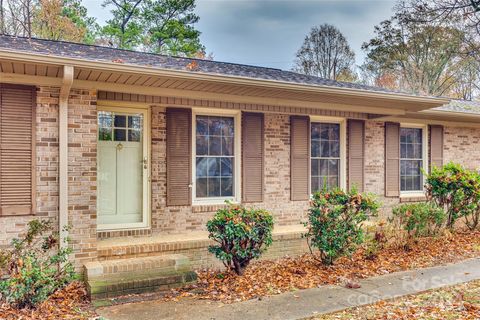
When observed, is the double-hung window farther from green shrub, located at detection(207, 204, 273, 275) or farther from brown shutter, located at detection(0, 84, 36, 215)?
brown shutter, located at detection(0, 84, 36, 215)

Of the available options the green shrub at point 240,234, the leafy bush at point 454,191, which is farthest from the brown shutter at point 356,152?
the green shrub at point 240,234

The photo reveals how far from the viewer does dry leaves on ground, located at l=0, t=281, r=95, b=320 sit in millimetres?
3709

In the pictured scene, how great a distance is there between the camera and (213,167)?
6742mm

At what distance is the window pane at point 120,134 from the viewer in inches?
238

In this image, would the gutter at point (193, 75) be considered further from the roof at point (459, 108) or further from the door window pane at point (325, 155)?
the roof at point (459, 108)

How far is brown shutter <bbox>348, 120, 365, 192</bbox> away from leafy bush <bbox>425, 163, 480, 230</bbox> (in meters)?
1.33

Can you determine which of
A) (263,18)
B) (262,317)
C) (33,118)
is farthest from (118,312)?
(263,18)

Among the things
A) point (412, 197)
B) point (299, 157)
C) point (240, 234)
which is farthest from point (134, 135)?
point (412, 197)

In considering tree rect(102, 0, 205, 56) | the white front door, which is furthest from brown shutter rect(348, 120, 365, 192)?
tree rect(102, 0, 205, 56)

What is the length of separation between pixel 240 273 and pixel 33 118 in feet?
11.0

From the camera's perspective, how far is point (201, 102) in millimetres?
6320

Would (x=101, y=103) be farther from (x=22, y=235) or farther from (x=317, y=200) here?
(x=317, y=200)

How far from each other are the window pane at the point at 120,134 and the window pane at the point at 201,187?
1471 millimetres

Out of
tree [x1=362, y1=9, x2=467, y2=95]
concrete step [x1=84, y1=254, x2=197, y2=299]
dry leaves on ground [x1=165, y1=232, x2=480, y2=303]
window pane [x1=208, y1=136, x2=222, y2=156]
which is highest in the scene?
tree [x1=362, y1=9, x2=467, y2=95]
